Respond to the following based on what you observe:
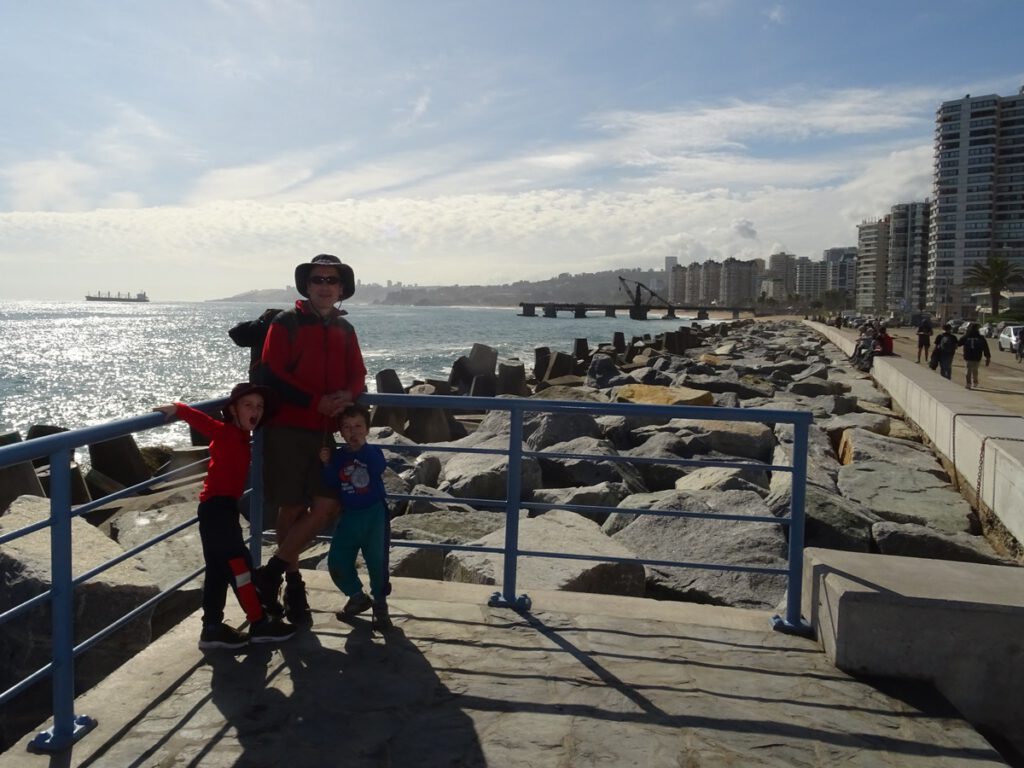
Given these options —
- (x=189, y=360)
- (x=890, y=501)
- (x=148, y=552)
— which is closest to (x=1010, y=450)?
(x=890, y=501)

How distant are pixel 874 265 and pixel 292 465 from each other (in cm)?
18292

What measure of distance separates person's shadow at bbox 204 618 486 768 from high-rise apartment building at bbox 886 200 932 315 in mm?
153024

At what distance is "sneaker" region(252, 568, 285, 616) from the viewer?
362cm

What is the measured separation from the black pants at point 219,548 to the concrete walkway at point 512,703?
0.24m

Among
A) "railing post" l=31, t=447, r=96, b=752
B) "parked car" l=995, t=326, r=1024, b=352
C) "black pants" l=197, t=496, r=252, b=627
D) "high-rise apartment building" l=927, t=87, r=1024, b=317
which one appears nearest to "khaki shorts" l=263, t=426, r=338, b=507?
"black pants" l=197, t=496, r=252, b=627

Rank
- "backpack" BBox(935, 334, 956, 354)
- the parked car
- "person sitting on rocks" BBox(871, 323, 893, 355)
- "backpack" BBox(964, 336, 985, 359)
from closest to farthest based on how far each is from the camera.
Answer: "backpack" BBox(964, 336, 985, 359)
"backpack" BBox(935, 334, 956, 354)
"person sitting on rocks" BBox(871, 323, 893, 355)
the parked car

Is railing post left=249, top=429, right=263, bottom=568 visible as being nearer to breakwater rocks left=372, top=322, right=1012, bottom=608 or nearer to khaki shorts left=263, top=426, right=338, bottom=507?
khaki shorts left=263, top=426, right=338, bottom=507

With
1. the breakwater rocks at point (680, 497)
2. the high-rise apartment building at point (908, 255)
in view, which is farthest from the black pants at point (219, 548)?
the high-rise apartment building at point (908, 255)

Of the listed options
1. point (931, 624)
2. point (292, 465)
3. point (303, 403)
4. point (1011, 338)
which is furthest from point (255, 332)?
point (1011, 338)

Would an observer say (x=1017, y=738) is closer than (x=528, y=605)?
Yes

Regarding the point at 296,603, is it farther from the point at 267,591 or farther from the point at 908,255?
the point at 908,255

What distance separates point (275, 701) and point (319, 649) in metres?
0.46

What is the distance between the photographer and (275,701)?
3.03m

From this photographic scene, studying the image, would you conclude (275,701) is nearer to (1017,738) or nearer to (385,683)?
(385,683)
